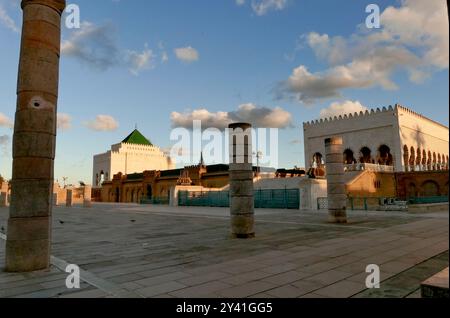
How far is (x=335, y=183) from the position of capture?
46.7 ft

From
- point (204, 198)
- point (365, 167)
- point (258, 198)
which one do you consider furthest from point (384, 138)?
point (204, 198)

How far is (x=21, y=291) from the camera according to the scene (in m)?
4.65

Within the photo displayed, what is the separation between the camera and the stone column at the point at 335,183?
1388 cm

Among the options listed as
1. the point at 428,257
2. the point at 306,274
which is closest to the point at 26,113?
the point at 306,274

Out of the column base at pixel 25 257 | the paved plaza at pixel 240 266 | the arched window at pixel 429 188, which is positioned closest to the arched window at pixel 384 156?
the arched window at pixel 429 188

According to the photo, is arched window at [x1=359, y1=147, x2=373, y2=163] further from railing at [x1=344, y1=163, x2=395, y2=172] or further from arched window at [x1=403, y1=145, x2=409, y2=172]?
railing at [x1=344, y1=163, x2=395, y2=172]

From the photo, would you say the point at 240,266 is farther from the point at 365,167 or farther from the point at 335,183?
the point at 365,167

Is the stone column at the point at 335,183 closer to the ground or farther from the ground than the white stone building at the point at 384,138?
closer to the ground

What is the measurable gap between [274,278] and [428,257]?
11.8ft

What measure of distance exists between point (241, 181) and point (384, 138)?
3822 cm

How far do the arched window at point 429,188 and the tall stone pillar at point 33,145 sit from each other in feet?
131

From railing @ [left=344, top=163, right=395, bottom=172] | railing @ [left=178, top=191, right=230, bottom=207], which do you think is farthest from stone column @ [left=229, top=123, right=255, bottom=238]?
railing @ [left=344, top=163, right=395, bottom=172]

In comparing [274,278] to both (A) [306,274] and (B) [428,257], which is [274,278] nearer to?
(A) [306,274]

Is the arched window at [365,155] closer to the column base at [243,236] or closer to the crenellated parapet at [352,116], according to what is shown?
the crenellated parapet at [352,116]
